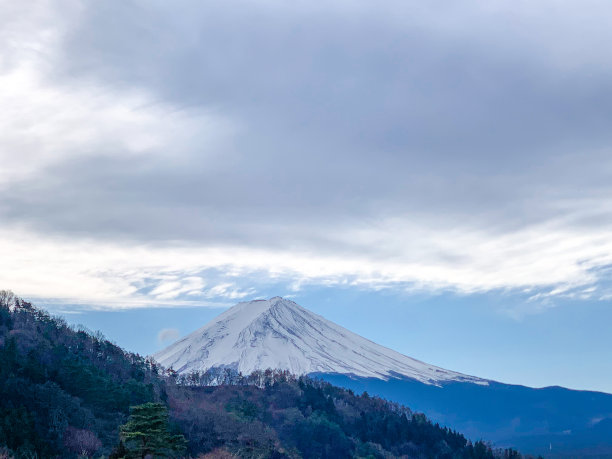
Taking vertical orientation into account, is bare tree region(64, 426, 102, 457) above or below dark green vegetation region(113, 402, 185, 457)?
below

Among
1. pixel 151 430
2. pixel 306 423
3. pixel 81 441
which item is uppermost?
pixel 306 423

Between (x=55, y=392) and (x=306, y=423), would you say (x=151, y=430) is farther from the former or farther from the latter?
(x=306, y=423)

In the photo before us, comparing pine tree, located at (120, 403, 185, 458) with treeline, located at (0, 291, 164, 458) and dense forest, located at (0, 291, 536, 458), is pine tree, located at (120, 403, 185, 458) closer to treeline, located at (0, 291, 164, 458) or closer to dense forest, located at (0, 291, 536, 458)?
dense forest, located at (0, 291, 536, 458)

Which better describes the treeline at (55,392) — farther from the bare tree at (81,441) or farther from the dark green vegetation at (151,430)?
the dark green vegetation at (151,430)

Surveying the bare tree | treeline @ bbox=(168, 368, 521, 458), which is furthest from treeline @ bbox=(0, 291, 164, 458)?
treeline @ bbox=(168, 368, 521, 458)

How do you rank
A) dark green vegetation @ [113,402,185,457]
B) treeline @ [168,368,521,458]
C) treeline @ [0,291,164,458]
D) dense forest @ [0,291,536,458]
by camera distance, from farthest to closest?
1. treeline @ [168,368,521,458]
2. treeline @ [0,291,164,458]
3. dense forest @ [0,291,536,458]
4. dark green vegetation @ [113,402,185,457]

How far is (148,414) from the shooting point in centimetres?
3391

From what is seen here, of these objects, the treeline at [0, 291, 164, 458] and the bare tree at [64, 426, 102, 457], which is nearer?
the treeline at [0, 291, 164, 458]

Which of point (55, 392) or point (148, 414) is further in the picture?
point (55, 392)

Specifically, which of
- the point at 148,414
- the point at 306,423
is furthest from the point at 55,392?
the point at 306,423

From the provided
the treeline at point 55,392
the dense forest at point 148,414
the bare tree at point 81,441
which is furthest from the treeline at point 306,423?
the bare tree at point 81,441

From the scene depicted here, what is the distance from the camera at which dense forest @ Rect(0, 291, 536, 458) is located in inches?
1742

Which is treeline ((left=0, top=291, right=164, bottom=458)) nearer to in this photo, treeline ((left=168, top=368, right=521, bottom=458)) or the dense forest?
the dense forest

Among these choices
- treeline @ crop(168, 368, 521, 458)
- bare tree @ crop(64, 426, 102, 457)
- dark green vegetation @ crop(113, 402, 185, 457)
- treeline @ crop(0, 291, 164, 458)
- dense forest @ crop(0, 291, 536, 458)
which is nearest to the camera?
dark green vegetation @ crop(113, 402, 185, 457)
